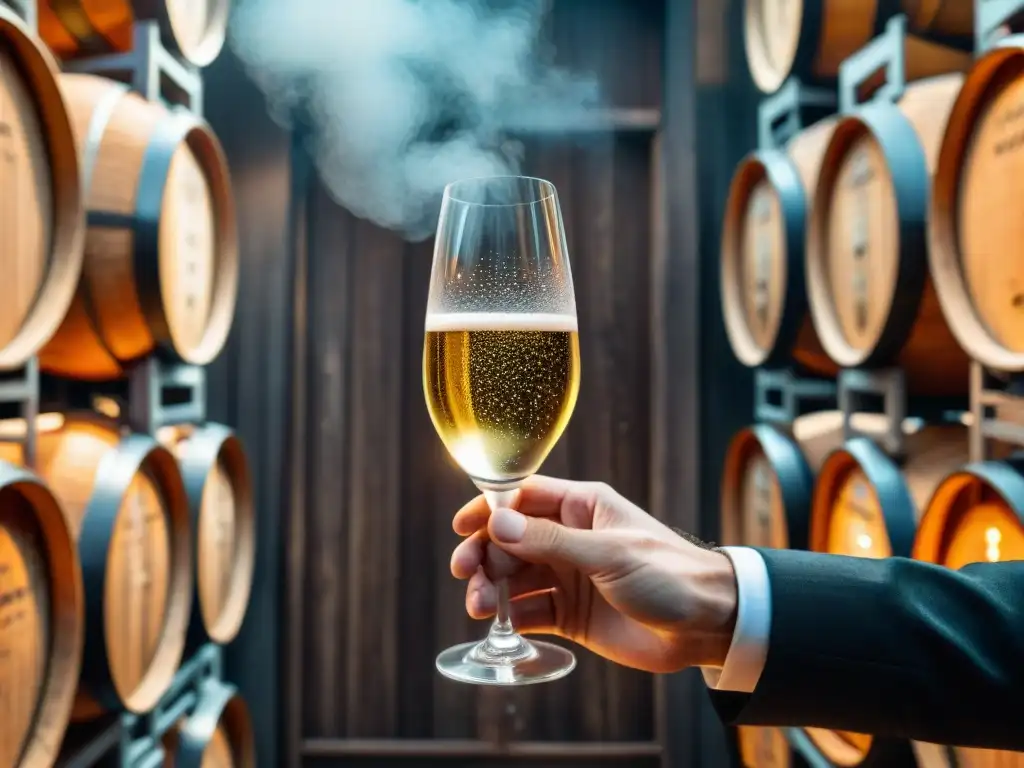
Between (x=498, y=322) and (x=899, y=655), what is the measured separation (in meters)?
0.51

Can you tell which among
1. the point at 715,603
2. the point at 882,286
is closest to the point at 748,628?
the point at 715,603

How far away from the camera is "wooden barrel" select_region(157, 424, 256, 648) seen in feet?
7.02

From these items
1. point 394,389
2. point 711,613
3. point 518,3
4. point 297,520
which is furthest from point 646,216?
point 711,613

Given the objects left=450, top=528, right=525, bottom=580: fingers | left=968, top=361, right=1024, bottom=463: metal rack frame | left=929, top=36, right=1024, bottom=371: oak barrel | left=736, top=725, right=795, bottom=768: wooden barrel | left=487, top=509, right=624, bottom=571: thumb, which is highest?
left=929, top=36, right=1024, bottom=371: oak barrel

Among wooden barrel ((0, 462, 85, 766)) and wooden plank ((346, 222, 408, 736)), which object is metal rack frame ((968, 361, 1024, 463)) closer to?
wooden barrel ((0, 462, 85, 766))

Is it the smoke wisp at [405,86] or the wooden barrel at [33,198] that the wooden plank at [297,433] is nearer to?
the smoke wisp at [405,86]

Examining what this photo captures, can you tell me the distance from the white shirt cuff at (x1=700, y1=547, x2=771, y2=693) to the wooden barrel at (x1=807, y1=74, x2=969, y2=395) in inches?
36.2

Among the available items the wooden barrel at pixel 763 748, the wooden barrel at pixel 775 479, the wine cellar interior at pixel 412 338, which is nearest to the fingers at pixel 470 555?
the wine cellar interior at pixel 412 338

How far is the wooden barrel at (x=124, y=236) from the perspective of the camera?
68.9 inches

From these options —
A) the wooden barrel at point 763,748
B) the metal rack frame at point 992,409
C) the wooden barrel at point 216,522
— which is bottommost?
the wooden barrel at point 763,748

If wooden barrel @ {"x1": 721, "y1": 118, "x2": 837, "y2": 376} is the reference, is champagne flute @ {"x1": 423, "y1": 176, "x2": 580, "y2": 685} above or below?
below

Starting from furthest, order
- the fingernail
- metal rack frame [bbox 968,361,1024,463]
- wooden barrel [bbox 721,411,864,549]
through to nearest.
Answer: wooden barrel [bbox 721,411,864,549] < metal rack frame [bbox 968,361,1024,463] < the fingernail

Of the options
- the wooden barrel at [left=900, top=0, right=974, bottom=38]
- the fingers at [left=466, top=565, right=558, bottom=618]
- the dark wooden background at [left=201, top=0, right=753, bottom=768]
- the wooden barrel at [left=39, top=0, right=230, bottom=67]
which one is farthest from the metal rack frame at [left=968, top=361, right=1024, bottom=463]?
the wooden barrel at [left=39, top=0, right=230, bottom=67]

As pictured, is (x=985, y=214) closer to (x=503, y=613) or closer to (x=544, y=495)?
(x=544, y=495)
